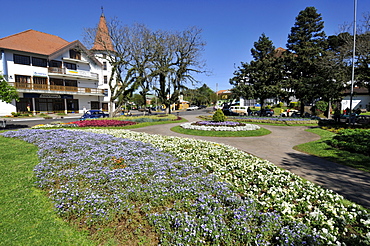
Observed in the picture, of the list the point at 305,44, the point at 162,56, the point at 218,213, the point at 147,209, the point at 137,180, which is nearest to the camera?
the point at 218,213

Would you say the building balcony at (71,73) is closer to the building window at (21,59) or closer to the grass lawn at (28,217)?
the building window at (21,59)

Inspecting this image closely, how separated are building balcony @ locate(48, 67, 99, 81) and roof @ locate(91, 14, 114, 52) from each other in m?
15.2

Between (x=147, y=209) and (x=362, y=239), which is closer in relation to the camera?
(x=362, y=239)

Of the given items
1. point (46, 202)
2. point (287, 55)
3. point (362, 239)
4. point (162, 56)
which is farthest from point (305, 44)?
point (46, 202)

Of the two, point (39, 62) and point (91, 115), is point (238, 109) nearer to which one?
point (91, 115)

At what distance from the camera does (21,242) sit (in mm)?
2852

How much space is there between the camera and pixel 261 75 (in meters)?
28.9

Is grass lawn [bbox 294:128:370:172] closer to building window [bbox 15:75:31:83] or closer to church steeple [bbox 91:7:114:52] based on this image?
church steeple [bbox 91:7:114:52]

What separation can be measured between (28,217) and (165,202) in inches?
93.1

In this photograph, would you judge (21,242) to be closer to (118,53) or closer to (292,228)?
(292,228)

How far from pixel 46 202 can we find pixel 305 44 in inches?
1205

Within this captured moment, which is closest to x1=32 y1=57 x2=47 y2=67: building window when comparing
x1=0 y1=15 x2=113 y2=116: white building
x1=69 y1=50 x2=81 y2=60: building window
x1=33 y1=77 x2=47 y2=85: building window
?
x1=0 y1=15 x2=113 y2=116: white building

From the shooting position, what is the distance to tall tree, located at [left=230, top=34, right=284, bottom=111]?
28100mm

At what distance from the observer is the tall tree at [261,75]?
2810cm
